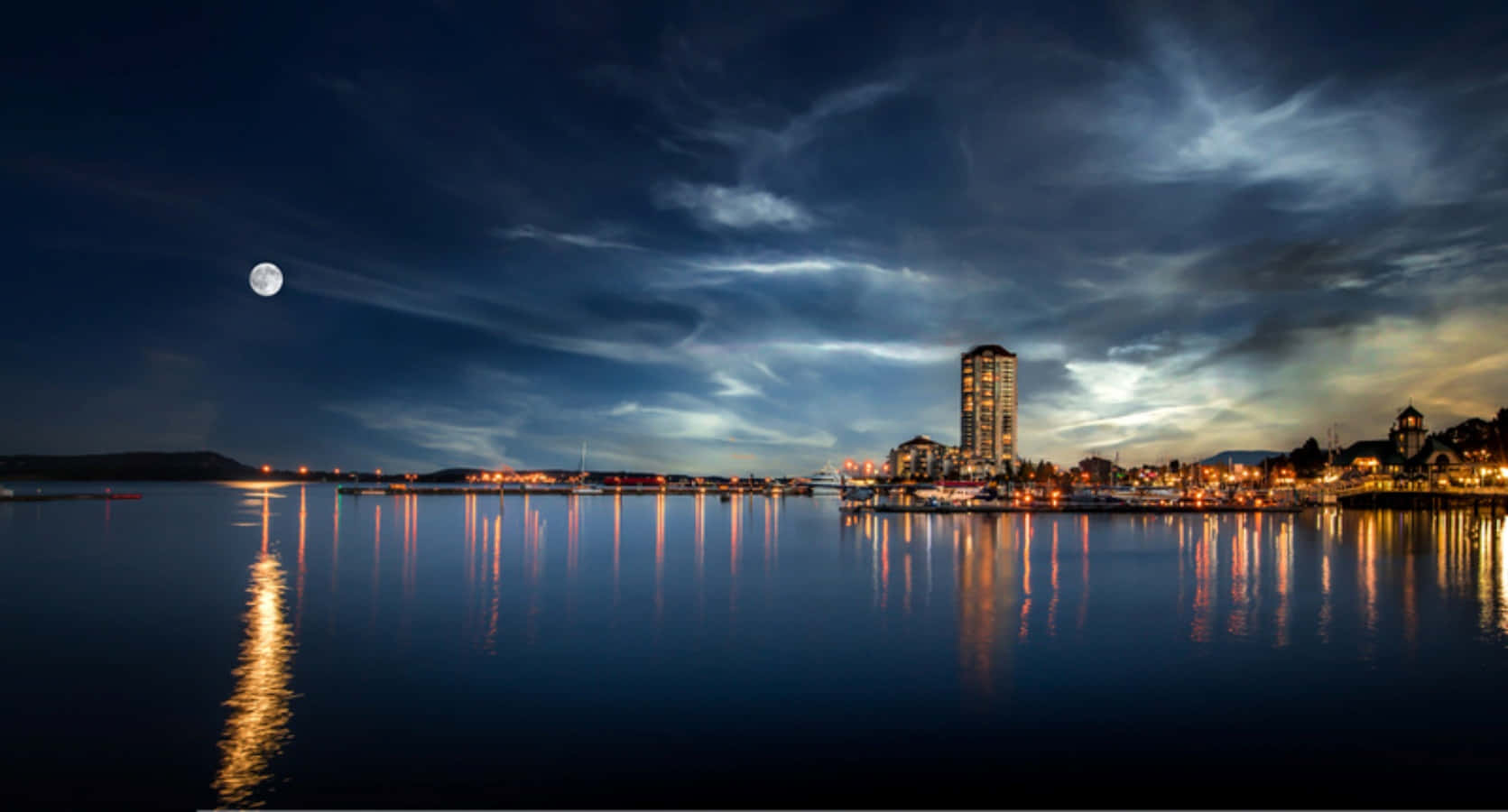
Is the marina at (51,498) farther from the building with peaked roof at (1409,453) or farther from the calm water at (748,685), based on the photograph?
the building with peaked roof at (1409,453)

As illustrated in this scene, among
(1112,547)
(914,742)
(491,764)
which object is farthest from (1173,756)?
(1112,547)

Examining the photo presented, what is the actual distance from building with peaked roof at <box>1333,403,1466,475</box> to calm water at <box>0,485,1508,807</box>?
434 ft

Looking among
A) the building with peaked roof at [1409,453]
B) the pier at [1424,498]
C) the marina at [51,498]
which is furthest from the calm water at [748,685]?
the building with peaked roof at [1409,453]

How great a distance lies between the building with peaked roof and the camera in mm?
157125

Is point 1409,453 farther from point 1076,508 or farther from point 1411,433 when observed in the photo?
point 1076,508

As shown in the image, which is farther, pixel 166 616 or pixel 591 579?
pixel 591 579

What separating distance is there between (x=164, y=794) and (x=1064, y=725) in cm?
1703

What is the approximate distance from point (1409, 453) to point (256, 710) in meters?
208

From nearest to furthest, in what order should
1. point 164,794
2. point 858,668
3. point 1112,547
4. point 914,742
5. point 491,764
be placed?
point 164,794 → point 491,764 → point 914,742 → point 858,668 → point 1112,547

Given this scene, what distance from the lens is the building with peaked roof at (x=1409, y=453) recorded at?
157 m

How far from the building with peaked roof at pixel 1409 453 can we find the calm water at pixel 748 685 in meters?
132

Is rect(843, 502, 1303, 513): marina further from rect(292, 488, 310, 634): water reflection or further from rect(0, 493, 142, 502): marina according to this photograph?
rect(0, 493, 142, 502): marina

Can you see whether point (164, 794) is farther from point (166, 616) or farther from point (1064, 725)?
point (166, 616)

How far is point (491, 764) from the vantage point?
16641mm
